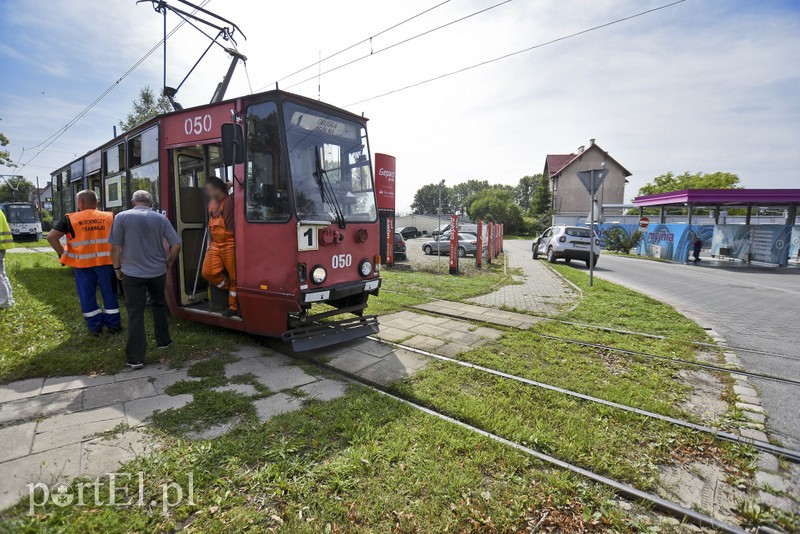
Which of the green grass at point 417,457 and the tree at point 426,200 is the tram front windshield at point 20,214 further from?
the tree at point 426,200

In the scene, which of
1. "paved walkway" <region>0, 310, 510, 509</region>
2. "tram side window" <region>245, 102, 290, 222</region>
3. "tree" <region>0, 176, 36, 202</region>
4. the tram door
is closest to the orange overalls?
"tram side window" <region>245, 102, 290, 222</region>

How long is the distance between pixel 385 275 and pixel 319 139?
27.0ft

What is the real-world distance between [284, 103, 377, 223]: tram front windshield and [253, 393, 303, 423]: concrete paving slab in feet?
6.62

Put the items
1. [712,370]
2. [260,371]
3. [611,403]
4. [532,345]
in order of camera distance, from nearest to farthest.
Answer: [611,403], [260,371], [712,370], [532,345]

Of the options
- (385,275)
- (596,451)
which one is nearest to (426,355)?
(596,451)

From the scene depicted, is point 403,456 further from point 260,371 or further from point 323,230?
point 323,230

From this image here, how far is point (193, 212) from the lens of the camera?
6160mm

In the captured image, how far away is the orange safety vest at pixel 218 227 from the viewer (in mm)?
4902

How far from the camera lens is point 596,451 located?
295 cm

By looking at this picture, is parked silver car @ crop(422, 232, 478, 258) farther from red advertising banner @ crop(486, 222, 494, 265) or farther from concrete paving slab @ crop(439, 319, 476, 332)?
concrete paving slab @ crop(439, 319, 476, 332)

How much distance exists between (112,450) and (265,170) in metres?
3.12

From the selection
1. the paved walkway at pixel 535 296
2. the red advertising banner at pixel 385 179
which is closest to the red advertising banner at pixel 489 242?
the paved walkway at pixel 535 296

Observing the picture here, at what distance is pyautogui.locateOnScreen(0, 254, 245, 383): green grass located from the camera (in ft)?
13.9

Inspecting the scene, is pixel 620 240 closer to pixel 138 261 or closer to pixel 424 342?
pixel 424 342
